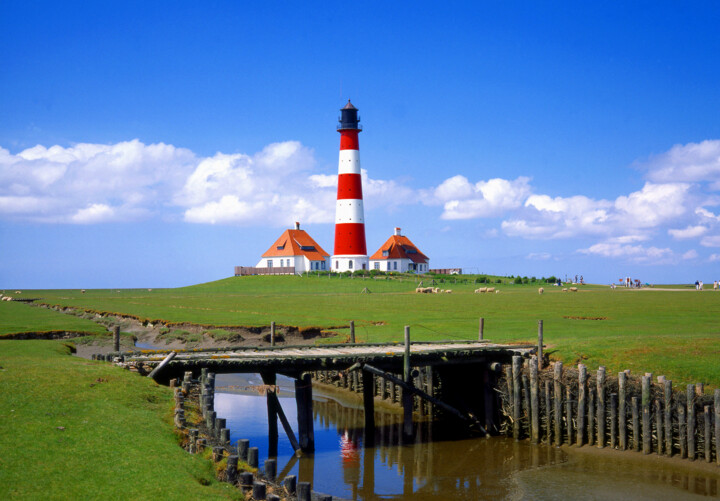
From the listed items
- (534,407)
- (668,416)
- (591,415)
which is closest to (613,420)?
(591,415)

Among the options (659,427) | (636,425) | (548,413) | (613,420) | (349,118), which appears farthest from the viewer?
(349,118)

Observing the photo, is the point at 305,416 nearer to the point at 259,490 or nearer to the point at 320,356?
the point at 320,356

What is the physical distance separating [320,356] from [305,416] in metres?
2.43

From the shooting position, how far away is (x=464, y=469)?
2361cm

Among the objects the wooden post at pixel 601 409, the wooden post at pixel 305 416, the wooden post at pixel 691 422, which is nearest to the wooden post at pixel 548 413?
the wooden post at pixel 601 409

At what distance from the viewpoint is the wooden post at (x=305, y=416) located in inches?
998

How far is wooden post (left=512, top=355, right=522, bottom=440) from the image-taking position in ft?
90.1

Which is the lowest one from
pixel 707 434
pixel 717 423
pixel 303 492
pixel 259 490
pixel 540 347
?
pixel 707 434

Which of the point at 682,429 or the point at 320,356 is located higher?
the point at 320,356

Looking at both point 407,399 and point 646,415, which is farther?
point 407,399

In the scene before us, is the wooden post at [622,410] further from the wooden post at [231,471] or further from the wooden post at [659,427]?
the wooden post at [231,471]

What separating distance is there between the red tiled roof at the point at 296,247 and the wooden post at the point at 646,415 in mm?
109118

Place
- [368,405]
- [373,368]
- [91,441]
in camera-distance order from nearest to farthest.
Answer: [91,441], [373,368], [368,405]

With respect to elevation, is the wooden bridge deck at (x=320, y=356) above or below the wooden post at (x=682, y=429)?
above
